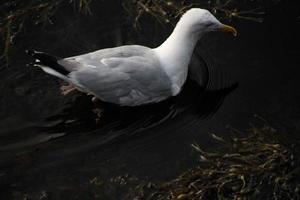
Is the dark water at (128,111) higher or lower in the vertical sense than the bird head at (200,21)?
lower

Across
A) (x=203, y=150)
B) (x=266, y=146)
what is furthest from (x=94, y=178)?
(x=266, y=146)

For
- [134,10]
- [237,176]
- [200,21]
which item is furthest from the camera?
[134,10]

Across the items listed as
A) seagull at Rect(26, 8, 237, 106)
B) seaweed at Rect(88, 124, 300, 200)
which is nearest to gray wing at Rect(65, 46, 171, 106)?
seagull at Rect(26, 8, 237, 106)

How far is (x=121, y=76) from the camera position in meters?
4.19

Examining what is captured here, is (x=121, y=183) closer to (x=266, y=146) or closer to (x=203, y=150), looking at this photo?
(x=203, y=150)

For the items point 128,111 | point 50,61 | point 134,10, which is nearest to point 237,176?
point 128,111

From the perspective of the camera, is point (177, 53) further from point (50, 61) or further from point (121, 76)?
point (50, 61)

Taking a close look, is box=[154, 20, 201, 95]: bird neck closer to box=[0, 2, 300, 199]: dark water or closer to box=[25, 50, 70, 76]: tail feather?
box=[0, 2, 300, 199]: dark water

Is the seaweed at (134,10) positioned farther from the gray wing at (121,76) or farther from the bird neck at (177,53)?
the gray wing at (121,76)

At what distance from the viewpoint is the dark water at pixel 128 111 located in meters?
3.99

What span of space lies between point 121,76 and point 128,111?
299 millimetres

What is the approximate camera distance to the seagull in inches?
165

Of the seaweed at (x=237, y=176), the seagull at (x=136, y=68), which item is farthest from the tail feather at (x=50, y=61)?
the seaweed at (x=237, y=176)

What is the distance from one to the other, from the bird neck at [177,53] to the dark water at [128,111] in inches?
6.3
